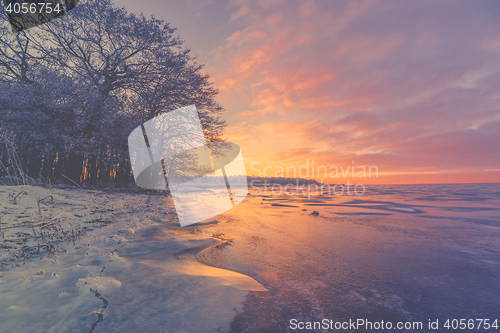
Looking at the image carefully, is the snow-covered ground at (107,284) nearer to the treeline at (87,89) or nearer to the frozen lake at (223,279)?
the frozen lake at (223,279)

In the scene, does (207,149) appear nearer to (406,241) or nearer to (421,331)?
(406,241)

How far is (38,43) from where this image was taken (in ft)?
35.1

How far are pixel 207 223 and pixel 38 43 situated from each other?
1406 centimetres

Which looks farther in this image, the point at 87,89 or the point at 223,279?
the point at 87,89

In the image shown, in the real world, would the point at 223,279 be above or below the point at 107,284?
below

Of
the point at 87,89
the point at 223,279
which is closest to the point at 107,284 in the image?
the point at 223,279

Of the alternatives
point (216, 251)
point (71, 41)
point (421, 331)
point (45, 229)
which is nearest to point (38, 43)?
point (71, 41)

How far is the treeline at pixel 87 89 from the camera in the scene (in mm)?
9264

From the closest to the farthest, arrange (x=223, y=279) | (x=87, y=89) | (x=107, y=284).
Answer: (x=107, y=284) < (x=223, y=279) < (x=87, y=89)

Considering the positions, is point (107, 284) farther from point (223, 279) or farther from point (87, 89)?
point (87, 89)

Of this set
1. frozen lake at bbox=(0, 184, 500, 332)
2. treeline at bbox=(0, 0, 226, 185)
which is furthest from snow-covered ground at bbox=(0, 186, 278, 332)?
treeline at bbox=(0, 0, 226, 185)

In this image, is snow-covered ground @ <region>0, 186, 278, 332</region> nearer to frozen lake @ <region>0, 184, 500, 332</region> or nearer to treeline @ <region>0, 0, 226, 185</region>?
frozen lake @ <region>0, 184, 500, 332</region>

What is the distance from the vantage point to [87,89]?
9.96 meters

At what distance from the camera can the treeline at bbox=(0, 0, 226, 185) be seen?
30.4ft
